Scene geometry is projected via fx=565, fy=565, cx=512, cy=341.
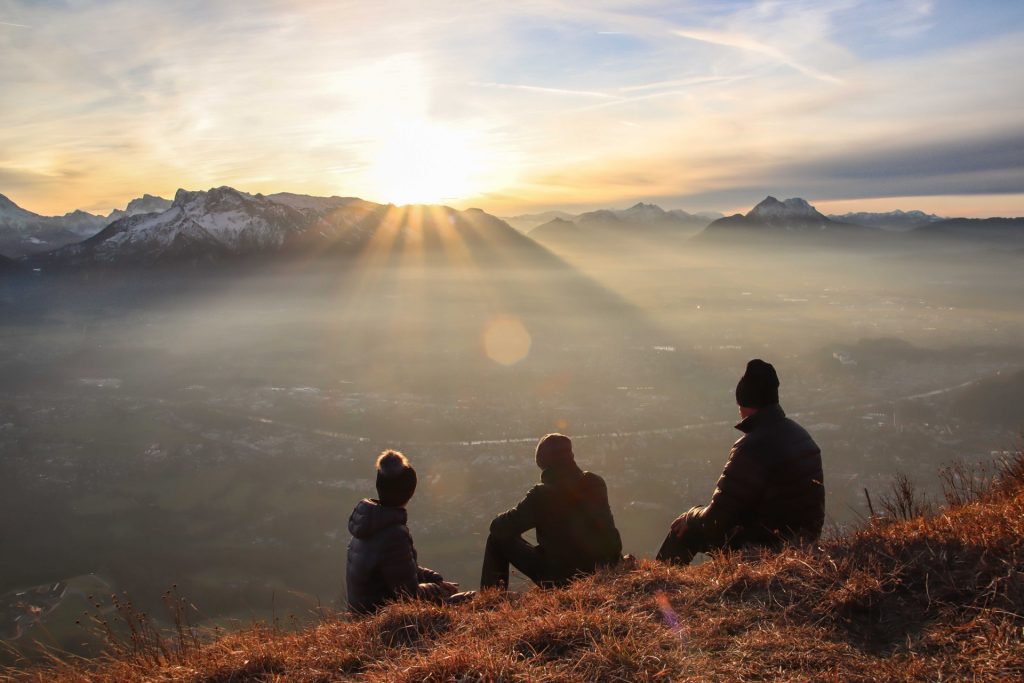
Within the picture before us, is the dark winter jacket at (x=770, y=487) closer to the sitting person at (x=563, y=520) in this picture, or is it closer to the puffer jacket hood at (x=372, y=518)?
A: the sitting person at (x=563, y=520)

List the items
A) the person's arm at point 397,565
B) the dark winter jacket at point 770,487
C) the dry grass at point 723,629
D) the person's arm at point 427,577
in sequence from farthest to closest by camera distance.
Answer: the person's arm at point 427,577, the person's arm at point 397,565, the dark winter jacket at point 770,487, the dry grass at point 723,629

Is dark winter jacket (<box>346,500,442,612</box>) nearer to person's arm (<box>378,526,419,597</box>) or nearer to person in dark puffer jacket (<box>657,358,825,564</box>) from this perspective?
person's arm (<box>378,526,419,597</box>)

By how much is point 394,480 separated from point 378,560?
2.94ft

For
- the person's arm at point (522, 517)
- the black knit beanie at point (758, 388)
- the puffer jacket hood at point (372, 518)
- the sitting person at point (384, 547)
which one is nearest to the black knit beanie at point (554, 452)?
the person's arm at point (522, 517)

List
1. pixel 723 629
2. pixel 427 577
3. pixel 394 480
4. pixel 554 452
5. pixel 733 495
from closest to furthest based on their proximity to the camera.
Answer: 1. pixel 723 629
2. pixel 394 480
3. pixel 733 495
4. pixel 554 452
5. pixel 427 577

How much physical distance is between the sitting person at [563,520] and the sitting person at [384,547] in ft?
3.00

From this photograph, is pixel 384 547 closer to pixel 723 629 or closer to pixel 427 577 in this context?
pixel 427 577

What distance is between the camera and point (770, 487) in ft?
19.1

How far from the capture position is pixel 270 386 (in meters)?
169

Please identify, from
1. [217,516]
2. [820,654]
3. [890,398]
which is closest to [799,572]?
[820,654]

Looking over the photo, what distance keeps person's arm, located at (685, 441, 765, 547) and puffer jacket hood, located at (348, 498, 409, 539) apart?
10.6ft

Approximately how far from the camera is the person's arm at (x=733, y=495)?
19.0ft

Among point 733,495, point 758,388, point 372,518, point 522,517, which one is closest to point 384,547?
point 372,518

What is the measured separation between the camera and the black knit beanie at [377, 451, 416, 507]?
577cm
